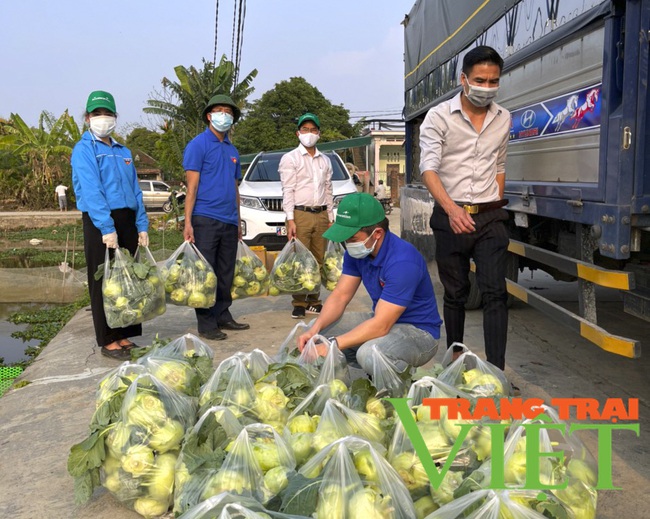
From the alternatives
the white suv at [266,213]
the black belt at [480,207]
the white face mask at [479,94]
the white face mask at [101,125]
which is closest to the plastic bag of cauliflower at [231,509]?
the black belt at [480,207]

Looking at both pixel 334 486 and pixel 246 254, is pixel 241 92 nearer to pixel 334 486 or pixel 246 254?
pixel 246 254

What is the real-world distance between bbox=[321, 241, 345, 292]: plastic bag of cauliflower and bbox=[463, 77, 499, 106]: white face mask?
94.2 inches

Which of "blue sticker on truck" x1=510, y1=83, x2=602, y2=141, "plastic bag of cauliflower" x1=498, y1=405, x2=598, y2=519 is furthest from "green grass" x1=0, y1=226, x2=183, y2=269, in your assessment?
"plastic bag of cauliflower" x1=498, y1=405, x2=598, y2=519

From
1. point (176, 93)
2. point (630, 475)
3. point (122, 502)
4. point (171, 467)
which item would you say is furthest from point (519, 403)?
point (176, 93)

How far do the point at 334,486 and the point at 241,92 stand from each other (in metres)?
19.8

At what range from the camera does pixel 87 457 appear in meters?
2.44

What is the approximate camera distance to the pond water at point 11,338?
5809 millimetres

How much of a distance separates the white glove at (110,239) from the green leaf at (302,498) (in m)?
2.84

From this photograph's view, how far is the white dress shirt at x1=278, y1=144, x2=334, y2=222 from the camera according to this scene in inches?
228

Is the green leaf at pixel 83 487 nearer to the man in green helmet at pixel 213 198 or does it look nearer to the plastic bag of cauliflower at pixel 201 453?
the plastic bag of cauliflower at pixel 201 453

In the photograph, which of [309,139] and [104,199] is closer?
[104,199]

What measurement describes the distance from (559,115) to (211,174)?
271 cm

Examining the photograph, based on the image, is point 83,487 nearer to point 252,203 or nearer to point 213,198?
point 213,198

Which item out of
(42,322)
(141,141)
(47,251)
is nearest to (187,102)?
(47,251)
